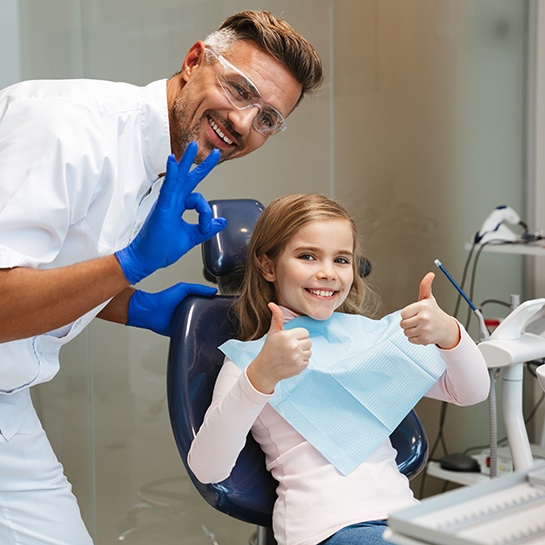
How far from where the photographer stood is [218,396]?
165cm

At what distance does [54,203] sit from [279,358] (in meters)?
0.45

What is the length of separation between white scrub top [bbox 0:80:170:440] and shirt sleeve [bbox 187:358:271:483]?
32 cm

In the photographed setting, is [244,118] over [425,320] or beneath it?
over

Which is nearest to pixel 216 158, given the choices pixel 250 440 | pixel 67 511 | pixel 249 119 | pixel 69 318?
pixel 249 119

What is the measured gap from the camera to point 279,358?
1.42 metres

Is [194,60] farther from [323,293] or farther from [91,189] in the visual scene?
[323,293]

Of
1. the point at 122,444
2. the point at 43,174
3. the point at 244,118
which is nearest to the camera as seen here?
the point at 43,174

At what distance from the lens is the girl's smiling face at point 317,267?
1.73 meters

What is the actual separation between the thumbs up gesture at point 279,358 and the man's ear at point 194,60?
0.54 metres

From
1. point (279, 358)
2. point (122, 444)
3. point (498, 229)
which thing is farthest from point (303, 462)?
point (498, 229)

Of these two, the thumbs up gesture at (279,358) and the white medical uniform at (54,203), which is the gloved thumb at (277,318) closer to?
the thumbs up gesture at (279,358)

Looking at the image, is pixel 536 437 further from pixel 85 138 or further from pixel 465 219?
pixel 85 138

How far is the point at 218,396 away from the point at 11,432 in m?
0.39

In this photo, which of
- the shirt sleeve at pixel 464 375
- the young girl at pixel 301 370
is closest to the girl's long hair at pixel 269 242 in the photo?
the young girl at pixel 301 370
